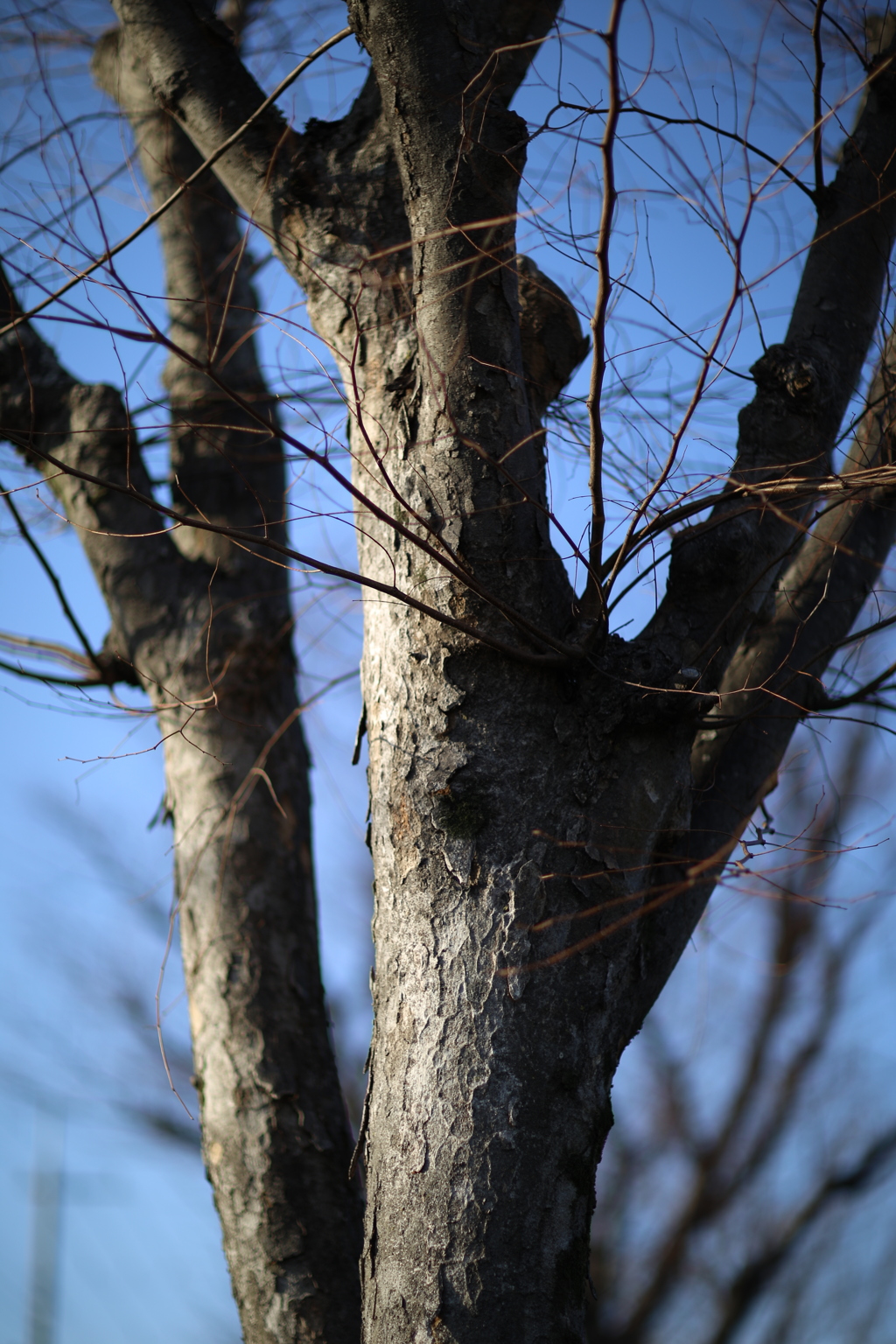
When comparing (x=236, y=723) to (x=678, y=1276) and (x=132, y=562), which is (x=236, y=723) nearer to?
(x=132, y=562)

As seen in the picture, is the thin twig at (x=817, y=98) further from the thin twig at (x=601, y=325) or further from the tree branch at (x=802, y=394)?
the thin twig at (x=601, y=325)

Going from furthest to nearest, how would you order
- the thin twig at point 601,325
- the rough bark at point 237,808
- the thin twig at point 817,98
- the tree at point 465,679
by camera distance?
the rough bark at point 237,808 < the thin twig at point 817,98 < the tree at point 465,679 < the thin twig at point 601,325

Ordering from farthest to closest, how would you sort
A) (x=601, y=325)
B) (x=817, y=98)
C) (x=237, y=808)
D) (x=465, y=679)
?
(x=237, y=808) → (x=817, y=98) → (x=465, y=679) → (x=601, y=325)

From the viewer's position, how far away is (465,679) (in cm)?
120

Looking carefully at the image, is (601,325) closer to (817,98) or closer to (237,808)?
(817,98)

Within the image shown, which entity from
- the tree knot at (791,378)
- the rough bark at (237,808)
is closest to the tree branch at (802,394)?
the tree knot at (791,378)

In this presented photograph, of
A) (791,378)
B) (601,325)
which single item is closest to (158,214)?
(601,325)

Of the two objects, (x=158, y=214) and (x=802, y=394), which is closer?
(x=158, y=214)

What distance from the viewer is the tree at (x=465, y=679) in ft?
3.43

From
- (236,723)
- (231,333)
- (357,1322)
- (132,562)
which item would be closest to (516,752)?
(236,723)

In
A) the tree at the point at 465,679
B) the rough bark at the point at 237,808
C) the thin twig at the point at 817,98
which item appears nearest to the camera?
the tree at the point at 465,679

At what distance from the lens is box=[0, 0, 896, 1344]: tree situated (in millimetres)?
1046

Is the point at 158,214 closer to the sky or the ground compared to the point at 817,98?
closer to the ground

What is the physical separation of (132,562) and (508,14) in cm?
140
